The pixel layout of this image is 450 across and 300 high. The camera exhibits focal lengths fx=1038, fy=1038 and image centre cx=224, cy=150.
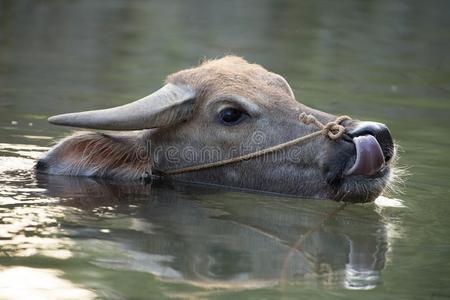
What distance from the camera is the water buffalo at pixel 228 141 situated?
7000 mm

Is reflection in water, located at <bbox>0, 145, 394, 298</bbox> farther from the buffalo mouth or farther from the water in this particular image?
the buffalo mouth

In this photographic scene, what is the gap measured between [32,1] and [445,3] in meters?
9.83

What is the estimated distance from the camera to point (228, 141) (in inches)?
293

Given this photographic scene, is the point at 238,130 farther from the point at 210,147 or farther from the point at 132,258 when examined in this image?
the point at 132,258

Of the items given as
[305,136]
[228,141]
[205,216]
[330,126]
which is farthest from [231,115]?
[205,216]

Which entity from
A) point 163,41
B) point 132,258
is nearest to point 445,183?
point 132,258

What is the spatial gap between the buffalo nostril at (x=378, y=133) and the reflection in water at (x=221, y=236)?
1.54ft

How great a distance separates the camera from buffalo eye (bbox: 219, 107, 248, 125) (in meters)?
7.42

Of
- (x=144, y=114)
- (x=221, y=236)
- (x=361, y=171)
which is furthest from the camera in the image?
(x=144, y=114)

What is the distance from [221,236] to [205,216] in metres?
0.62

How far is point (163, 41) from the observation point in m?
17.6

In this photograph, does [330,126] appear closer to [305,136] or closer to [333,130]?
[333,130]

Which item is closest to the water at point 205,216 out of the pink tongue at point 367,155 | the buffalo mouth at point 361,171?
the buffalo mouth at point 361,171

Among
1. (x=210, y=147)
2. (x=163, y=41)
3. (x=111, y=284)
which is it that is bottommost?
(x=111, y=284)
